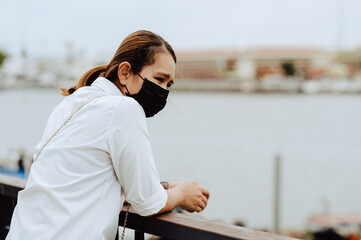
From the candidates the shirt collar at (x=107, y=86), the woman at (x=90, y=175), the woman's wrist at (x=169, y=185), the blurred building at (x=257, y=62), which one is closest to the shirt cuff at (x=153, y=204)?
the woman at (x=90, y=175)

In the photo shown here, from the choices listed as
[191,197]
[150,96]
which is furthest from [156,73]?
[191,197]

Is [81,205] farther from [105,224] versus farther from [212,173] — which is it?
[212,173]

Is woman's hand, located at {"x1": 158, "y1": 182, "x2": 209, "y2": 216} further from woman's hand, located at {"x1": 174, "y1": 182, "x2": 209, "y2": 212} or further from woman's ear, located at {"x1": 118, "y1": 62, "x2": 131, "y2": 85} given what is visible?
woman's ear, located at {"x1": 118, "y1": 62, "x2": 131, "y2": 85}

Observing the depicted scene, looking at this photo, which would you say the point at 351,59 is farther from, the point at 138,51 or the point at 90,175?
the point at 90,175

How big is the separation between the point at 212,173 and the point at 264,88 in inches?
1697

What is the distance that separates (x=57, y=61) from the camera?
66.1m

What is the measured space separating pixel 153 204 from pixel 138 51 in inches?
21.3

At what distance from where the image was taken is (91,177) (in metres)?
1.22

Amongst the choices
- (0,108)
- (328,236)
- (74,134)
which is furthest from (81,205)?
(0,108)

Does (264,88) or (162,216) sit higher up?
(162,216)

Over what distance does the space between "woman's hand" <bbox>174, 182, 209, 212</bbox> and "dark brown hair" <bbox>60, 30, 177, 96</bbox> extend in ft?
1.49

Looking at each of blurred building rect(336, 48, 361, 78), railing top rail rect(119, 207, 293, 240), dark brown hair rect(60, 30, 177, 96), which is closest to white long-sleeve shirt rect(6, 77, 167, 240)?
railing top rail rect(119, 207, 293, 240)

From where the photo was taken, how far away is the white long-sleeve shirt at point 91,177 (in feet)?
3.91

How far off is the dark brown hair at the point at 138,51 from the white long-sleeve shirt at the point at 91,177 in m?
0.21
